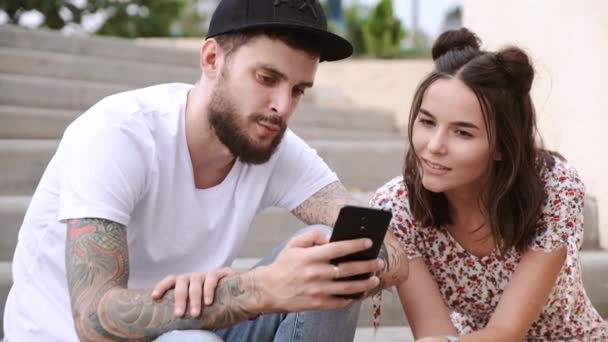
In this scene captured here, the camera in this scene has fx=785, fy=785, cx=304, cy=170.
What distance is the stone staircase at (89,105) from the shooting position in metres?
2.88

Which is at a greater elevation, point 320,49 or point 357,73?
point 320,49

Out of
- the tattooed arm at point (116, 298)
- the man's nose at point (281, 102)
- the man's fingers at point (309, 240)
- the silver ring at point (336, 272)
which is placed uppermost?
the man's nose at point (281, 102)

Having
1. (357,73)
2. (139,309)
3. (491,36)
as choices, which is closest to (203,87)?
(139,309)

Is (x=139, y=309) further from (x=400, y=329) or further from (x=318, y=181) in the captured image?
(x=400, y=329)

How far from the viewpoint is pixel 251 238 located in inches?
120

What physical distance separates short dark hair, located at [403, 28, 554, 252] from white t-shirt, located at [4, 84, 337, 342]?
43cm

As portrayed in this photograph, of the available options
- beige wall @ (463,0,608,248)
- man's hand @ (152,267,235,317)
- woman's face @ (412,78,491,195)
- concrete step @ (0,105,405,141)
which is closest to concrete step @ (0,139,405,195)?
concrete step @ (0,105,405,141)

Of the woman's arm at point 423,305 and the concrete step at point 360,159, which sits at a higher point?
the woman's arm at point 423,305

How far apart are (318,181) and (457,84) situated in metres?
0.46

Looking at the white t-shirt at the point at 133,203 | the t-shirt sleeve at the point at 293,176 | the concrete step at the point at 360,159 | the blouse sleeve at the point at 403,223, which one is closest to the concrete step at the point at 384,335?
the blouse sleeve at the point at 403,223

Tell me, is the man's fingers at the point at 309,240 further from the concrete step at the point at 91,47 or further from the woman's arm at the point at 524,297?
the concrete step at the point at 91,47

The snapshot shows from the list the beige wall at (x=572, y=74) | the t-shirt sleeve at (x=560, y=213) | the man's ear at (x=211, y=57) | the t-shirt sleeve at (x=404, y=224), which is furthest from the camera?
the beige wall at (x=572, y=74)

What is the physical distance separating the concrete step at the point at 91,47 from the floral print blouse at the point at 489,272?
10.4ft

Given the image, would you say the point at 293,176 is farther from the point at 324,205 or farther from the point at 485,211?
the point at 485,211
